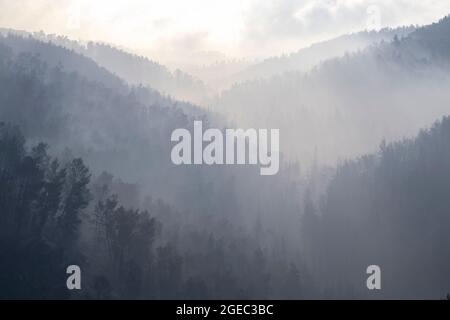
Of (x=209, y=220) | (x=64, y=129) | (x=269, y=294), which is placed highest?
(x=64, y=129)

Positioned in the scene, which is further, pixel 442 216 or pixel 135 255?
pixel 442 216

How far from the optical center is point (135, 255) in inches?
4599

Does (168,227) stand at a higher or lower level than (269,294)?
higher

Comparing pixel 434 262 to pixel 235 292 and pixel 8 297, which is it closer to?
pixel 235 292
